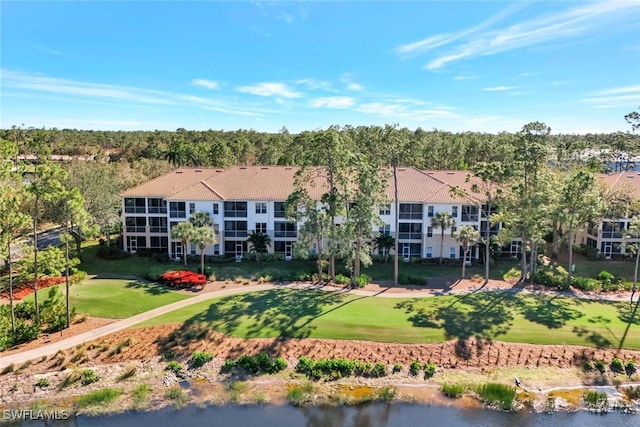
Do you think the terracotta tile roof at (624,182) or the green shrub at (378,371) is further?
the terracotta tile roof at (624,182)

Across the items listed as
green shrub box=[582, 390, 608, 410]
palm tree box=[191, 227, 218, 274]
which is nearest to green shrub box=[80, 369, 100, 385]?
palm tree box=[191, 227, 218, 274]

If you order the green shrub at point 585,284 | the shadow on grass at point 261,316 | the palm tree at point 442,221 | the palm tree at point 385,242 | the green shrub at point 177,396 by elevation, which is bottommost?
the green shrub at point 177,396

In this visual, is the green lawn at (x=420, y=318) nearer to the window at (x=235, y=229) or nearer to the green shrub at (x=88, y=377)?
the green shrub at (x=88, y=377)

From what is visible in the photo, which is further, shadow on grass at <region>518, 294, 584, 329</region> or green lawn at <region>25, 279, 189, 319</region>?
green lawn at <region>25, 279, 189, 319</region>

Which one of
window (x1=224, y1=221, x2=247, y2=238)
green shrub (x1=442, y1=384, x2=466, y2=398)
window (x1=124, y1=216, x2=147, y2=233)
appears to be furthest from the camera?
Result: window (x1=124, y1=216, x2=147, y2=233)

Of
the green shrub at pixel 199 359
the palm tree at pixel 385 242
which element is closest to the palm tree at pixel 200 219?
the palm tree at pixel 385 242

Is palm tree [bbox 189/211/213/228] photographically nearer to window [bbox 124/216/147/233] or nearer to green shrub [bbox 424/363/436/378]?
window [bbox 124/216/147/233]

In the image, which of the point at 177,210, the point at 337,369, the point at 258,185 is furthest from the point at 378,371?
the point at 177,210
